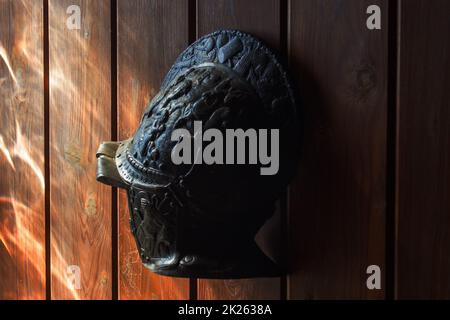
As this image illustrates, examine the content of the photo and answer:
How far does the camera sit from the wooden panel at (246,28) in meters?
1.10

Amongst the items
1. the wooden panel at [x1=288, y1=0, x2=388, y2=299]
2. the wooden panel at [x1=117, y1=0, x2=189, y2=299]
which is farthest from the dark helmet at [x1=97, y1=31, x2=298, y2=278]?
the wooden panel at [x1=117, y1=0, x2=189, y2=299]

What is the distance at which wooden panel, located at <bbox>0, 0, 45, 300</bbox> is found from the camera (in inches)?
53.4

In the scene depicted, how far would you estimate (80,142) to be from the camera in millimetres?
1311

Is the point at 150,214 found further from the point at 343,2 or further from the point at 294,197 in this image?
the point at 343,2

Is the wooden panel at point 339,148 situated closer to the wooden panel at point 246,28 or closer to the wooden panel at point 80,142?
the wooden panel at point 246,28

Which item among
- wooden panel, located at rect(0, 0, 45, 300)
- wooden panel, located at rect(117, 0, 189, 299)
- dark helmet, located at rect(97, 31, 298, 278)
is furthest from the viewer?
wooden panel, located at rect(0, 0, 45, 300)

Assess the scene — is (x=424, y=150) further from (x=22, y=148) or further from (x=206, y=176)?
(x=22, y=148)

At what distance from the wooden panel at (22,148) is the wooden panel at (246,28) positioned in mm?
466

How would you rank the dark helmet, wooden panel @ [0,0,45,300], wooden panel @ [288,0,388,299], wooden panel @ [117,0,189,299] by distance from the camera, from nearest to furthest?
the dark helmet
wooden panel @ [288,0,388,299]
wooden panel @ [117,0,189,299]
wooden panel @ [0,0,45,300]

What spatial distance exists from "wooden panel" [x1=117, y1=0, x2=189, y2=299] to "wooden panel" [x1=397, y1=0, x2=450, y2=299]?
0.48 metres

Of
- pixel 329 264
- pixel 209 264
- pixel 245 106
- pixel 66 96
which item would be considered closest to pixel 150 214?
pixel 209 264

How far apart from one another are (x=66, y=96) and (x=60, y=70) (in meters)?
0.07

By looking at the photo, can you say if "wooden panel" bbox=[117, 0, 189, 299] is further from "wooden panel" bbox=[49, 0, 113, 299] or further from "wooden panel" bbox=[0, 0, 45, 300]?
"wooden panel" bbox=[0, 0, 45, 300]

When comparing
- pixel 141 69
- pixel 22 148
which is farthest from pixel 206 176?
pixel 22 148
